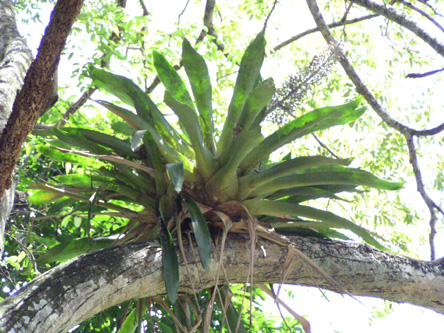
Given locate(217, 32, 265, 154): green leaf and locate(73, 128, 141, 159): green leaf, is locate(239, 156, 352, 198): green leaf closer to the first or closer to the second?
locate(217, 32, 265, 154): green leaf

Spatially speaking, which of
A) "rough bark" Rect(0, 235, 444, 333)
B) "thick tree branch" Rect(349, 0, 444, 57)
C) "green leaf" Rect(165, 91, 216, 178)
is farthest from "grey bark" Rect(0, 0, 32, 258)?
"thick tree branch" Rect(349, 0, 444, 57)

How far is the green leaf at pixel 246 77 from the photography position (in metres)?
1.96

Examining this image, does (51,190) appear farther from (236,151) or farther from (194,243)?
(236,151)

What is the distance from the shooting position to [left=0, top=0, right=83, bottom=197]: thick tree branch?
1461 millimetres

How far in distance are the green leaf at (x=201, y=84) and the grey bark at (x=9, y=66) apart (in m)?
0.74

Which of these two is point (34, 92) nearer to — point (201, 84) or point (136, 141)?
point (136, 141)

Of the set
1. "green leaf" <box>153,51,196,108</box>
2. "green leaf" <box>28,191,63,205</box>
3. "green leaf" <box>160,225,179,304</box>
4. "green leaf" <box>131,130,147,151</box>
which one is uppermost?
"green leaf" <box>153,51,196,108</box>

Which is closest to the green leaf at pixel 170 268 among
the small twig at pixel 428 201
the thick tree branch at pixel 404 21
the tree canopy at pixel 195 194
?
the tree canopy at pixel 195 194

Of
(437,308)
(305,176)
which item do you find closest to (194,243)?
(305,176)

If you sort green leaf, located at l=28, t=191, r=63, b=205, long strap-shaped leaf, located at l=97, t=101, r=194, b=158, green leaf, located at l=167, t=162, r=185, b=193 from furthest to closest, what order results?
green leaf, located at l=28, t=191, r=63, b=205, long strap-shaped leaf, located at l=97, t=101, r=194, b=158, green leaf, located at l=167, t=162, r=185, b=193

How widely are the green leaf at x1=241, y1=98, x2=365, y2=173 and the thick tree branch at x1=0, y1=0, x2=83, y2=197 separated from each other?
81cm

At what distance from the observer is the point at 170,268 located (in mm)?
1651

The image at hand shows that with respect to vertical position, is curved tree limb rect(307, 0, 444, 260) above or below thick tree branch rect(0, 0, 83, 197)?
above

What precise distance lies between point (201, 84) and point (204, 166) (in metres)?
0.34
